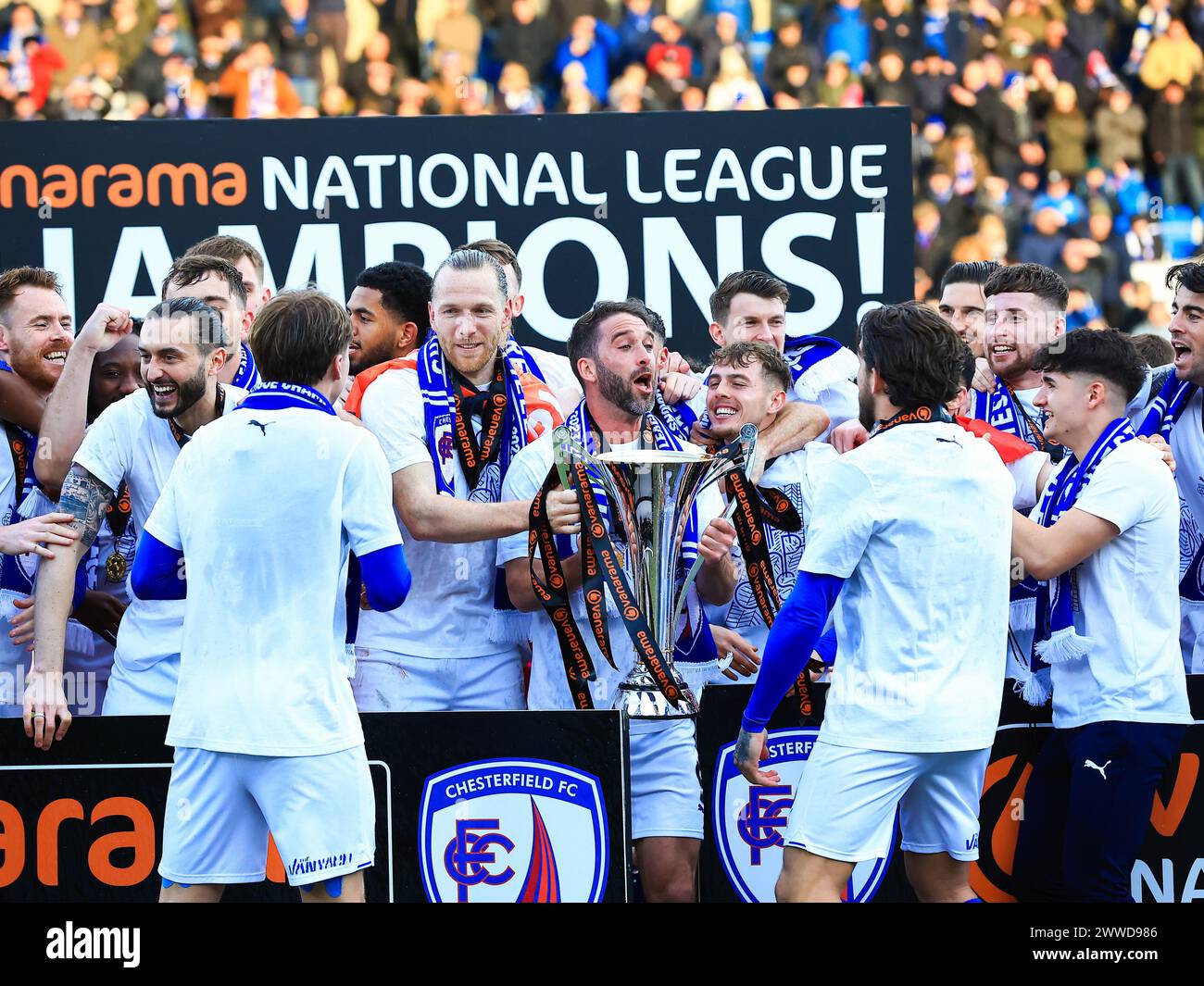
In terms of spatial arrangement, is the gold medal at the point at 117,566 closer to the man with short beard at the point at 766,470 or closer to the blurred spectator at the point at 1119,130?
the man with short beard at the point at 766,470

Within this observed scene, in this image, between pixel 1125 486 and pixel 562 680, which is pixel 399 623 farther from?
pixel 1125 486

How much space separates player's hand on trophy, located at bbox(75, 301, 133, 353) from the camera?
14.6ft

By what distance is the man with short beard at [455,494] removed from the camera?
4.62 m

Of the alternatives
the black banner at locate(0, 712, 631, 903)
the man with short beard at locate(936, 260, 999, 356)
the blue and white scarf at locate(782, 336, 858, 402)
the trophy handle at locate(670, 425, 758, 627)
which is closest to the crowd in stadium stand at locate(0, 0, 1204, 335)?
the man with short beard at locate(936, 260, 999, 356)

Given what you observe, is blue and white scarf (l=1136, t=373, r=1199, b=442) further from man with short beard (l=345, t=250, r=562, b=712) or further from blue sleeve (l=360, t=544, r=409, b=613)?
blue sleeve (l=360, t=544, r=409, b=613)

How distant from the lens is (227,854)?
3.49 m

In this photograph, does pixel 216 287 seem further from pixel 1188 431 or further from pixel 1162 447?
pixel 1188 431

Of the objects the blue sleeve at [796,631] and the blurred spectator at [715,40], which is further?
the blurred spectator at [715,40]

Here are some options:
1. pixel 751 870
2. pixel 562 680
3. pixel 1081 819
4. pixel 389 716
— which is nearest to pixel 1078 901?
pixel 1081 819

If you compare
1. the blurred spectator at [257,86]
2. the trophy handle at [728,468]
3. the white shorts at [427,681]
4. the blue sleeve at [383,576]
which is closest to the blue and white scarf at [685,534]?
the trophy handle at [728,468]

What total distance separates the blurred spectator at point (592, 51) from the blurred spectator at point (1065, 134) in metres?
3.11

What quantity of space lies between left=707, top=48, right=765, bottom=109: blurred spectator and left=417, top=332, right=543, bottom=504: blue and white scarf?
5.66m

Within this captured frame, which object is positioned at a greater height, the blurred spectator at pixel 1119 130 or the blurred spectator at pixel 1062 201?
the blurred spectator at pixel 1119 130

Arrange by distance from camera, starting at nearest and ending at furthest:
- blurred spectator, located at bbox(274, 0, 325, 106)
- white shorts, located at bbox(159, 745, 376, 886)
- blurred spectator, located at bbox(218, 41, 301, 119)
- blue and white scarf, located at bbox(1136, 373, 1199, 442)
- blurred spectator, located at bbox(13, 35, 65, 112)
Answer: white shorts, located at bbox(159, 745, 376, 886) < blue and white scarf, located at bbox(1136, 373, 1199, 442) < blurred spectator, located at bbox(218, 41, 301, 119) < blurred spectator, located at bbox(13, 35, 65, 112) < blurred spectator, located at bbox(274, 0, 325, 106)
